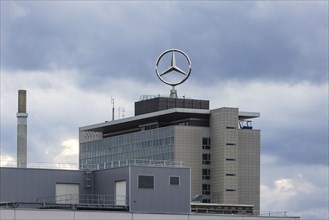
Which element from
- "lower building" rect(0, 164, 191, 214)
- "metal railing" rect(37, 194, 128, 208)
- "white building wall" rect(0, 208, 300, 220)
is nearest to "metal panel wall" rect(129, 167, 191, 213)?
"lower building" rect(0, 164, 191, 214)

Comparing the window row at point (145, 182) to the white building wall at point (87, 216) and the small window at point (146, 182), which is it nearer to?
the small window at point (146, 182)

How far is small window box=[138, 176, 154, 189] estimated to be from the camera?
4788 inches

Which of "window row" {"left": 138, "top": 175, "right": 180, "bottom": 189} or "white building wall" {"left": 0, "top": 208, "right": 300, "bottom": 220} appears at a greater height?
"window row" {"left": 138, "top": 175, "right": 180, "bottom": 189}

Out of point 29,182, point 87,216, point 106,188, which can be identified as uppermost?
point 29,182

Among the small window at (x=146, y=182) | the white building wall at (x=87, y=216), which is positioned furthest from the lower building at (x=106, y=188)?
the white building wall at (x=87, y=216)

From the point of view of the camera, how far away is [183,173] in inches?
4921

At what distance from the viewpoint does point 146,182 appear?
122 meters

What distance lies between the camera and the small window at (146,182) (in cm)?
12162

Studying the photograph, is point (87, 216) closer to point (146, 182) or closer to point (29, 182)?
point (146, 182)

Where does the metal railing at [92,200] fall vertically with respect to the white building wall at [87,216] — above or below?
above

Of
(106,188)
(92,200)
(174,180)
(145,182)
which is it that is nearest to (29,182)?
(92,200)

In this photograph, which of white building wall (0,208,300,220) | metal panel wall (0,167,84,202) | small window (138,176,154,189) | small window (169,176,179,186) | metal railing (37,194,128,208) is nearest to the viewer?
white building wall (0,208,300,220)

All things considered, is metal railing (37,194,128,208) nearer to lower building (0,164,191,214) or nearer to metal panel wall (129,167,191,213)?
lower building (0,164,191,214)

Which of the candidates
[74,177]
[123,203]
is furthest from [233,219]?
[74,177]
